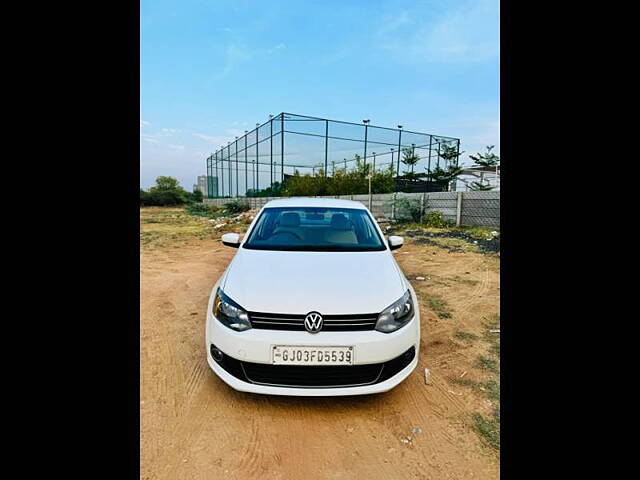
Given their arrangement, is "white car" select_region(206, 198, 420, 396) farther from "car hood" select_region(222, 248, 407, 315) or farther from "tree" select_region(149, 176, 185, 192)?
"tree" select_region(149, 176, 185, 192)

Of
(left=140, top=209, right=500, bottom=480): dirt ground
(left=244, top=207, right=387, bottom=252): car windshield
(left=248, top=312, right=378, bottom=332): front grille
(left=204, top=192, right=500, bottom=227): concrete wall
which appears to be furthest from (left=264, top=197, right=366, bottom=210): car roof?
(left=204, top=192, right=500, bottom=227): concrete wall

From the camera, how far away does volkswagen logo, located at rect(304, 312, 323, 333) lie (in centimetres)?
190

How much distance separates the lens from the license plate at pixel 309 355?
6.03 feet

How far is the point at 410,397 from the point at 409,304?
63 cm

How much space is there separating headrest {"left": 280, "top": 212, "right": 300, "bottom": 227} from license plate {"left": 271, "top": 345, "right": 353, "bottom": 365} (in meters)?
1.67

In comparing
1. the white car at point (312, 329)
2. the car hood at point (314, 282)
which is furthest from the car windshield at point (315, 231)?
the white car at point (312, 329)

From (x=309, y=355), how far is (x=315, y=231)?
1539 millimetres

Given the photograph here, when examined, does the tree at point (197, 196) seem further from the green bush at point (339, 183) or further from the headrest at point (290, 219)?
the headrest at point (290, 219)

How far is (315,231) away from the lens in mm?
3189

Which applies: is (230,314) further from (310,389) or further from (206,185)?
(206,185)

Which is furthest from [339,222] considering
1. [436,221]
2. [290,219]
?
[436,221]
